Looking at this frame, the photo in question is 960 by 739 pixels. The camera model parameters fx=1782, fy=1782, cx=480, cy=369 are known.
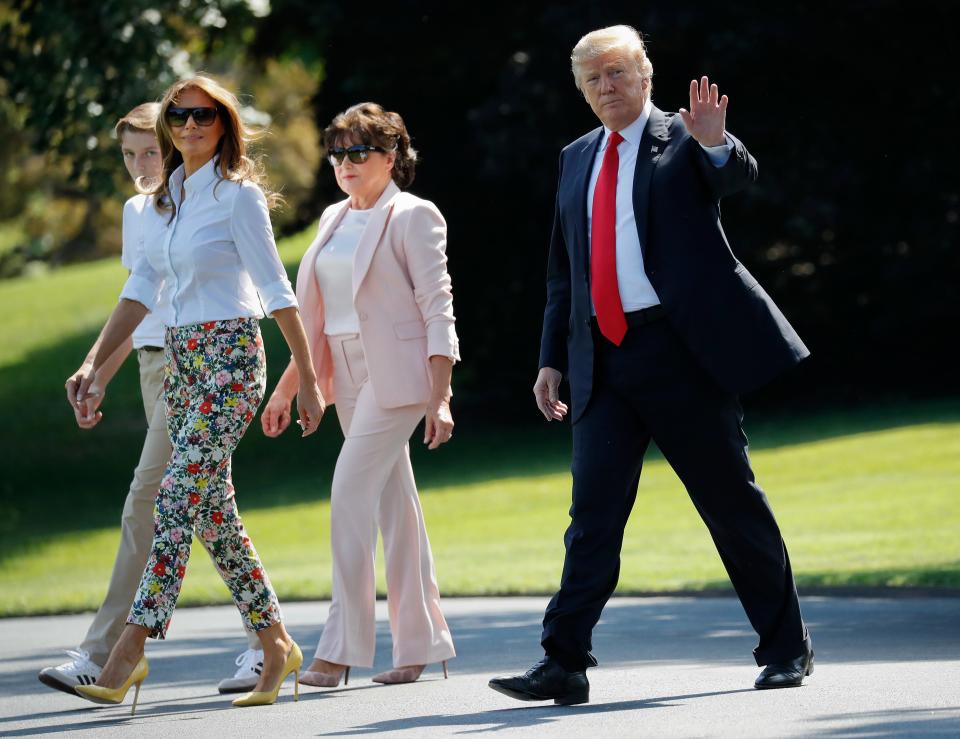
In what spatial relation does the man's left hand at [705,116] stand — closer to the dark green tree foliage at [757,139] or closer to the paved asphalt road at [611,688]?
the paved asphalt road at [611,688]

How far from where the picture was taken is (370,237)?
700 centimetres

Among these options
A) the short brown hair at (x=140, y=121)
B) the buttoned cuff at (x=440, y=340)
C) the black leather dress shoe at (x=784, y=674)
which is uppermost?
the short brown hair at (x=140, y=121)

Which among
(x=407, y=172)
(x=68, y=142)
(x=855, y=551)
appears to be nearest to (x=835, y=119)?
(x=68, y=142)

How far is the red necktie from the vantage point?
233 inches

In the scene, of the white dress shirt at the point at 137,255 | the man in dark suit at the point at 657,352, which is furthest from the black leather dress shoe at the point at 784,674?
the white dress shirt at the point at 137,255

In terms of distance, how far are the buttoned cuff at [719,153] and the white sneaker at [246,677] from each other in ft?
8.74

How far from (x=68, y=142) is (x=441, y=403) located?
43.6ft

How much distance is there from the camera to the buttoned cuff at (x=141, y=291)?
6543 mm

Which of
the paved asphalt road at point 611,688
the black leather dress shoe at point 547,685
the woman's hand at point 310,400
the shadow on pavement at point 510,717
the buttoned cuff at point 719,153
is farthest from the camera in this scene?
the woman's hand at point 310,400

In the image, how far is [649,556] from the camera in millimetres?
13219

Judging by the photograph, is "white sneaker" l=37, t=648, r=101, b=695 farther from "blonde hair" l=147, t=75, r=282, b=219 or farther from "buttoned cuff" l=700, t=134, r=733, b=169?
"buttoned cuff" l=700, t=134, r=733, b=169

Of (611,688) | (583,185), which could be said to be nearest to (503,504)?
(611,688)

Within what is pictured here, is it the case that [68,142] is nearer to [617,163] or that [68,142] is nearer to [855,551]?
[855,551]

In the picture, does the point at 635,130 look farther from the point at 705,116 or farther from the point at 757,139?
the point at 757,139
